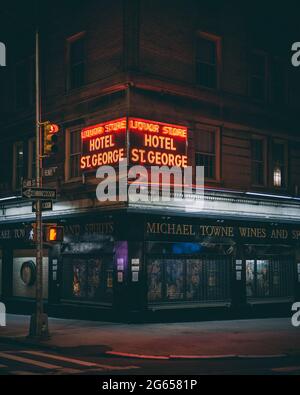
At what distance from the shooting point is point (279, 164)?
2672 centimetres

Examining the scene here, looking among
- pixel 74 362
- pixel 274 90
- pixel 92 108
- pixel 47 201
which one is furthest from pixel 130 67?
pixel 74 362

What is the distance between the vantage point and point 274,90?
2691cm

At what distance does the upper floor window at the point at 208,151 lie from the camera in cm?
2370

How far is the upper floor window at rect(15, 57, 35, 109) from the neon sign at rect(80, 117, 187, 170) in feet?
18.6

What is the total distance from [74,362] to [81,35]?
580 inches

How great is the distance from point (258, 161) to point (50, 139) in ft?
36.3

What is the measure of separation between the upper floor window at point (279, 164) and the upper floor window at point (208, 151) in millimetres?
3481

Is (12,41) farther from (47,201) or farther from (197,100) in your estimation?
(47,201)

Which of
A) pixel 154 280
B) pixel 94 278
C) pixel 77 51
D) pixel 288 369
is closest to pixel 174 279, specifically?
pixel 154 280

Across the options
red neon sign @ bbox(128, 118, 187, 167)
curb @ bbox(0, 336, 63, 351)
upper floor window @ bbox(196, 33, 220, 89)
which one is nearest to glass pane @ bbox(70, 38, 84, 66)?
upper floor window @ bbox(196, 33, 220, 89)

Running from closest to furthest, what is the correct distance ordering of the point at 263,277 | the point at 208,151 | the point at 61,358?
the point at 61,358 → the point at 208,151 → the point at 263,277

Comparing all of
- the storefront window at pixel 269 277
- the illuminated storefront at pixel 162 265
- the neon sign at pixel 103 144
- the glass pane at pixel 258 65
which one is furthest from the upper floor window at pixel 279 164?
the neon sign at pixel 103 144

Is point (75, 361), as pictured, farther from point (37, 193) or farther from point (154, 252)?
point (154, 252)

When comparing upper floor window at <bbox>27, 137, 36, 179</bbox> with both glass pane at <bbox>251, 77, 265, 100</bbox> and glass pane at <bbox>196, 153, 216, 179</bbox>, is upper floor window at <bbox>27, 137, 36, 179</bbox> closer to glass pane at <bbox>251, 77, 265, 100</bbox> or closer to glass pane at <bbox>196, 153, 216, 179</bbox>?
glass pane at <bbox>196, 153, 216, 179</bbox>
